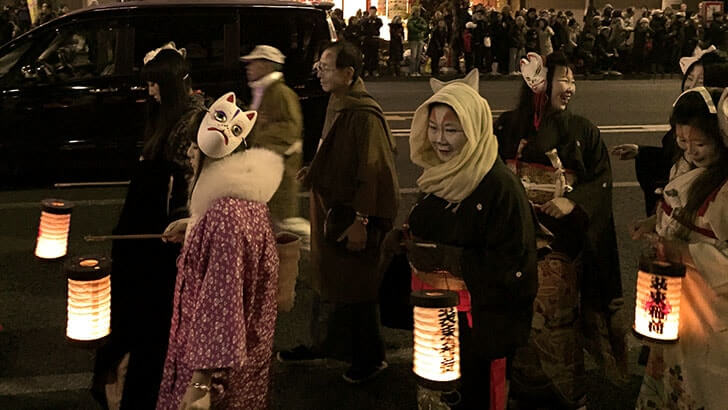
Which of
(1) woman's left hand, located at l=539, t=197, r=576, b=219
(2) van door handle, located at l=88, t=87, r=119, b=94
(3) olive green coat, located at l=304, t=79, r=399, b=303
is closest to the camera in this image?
(1) woman's left hand, located at l=539, t=197, r=576, b=219

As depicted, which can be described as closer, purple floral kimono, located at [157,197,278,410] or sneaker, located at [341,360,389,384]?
purple floral kimono, located at [157,197,278,410]

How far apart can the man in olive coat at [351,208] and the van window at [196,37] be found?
5.30m

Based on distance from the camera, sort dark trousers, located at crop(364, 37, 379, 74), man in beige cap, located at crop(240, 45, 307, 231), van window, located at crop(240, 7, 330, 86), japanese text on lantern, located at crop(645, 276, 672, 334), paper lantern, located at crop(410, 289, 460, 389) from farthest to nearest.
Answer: dark trousers, located at crop(364, 37, 379, 74) → van window, located at crop(240, 7, 330, 86) → man in beige cap, located at crop(240, 45, 307, 231) → japanese text on lantern, located at crop(645, 276, 672, 334) → paper lantern, located at crop(410, 289, 460, 389)

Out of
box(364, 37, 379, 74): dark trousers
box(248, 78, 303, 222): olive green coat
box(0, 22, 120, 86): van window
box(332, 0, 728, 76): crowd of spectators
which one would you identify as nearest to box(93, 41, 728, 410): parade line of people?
box(248, 78, 303, 222): olive green coat

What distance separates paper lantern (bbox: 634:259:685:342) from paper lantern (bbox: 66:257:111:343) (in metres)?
2.01

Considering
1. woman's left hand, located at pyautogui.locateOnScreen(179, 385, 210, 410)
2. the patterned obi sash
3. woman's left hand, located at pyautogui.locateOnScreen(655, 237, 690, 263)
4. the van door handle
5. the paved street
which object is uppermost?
the patterned obi sash

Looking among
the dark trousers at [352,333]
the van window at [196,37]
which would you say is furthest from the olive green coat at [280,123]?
the van window at [196,37]

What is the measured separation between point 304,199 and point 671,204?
5750 millimetres

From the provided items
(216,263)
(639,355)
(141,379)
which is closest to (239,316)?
(216,263)

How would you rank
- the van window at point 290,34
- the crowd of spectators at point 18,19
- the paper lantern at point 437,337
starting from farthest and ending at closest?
the crowd of spectators at point 18,19 < the van window at point 290,34 < the paper lantern at point 437,337

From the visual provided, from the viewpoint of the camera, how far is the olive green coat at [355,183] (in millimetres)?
4484

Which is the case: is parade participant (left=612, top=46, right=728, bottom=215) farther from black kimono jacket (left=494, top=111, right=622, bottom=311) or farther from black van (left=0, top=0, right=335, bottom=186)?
black van (left=0, top=0, right=335, bottom=186)

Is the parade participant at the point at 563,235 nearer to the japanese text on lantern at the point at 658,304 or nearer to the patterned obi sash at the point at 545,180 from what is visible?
the patterned obi sash at the point at 545,180

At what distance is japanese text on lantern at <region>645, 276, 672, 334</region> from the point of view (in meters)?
3.30
